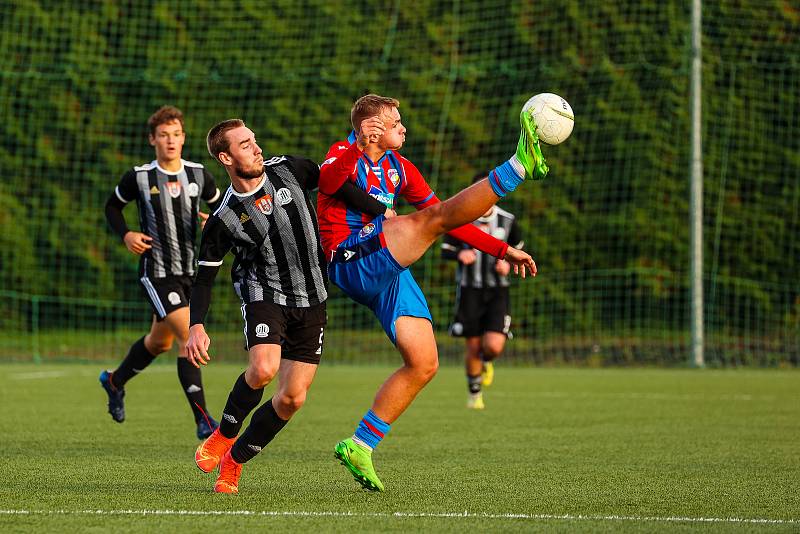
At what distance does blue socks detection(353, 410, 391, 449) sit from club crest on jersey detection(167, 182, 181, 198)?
2947 millimetres

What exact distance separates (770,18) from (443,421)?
10606mm

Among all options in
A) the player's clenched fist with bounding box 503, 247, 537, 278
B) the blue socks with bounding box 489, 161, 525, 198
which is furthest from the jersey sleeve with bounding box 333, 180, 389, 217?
the blue socks with bounding box 489, 161, 525, 198

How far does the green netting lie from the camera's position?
1766 centimetres

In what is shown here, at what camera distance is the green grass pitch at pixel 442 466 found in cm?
501

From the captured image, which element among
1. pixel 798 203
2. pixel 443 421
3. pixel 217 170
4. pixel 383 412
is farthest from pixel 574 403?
pixel 217 170

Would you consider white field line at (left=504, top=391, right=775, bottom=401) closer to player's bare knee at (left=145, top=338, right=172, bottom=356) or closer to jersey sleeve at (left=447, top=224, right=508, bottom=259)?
player's bare knee at (left=145, top=338, right=172, bottom=356)

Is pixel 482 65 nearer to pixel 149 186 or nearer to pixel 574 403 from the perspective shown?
pixel 574 403

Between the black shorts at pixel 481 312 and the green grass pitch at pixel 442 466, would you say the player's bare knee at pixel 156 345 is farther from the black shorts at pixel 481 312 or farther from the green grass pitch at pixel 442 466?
the black shorts at pixel 481 312

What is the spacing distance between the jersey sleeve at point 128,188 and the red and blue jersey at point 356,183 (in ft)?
8.06

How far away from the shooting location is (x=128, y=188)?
838 cm

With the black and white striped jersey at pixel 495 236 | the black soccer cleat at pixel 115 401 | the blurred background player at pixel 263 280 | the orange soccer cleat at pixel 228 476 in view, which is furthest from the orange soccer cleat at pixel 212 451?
the black and white striped jersey at pixel 495 236

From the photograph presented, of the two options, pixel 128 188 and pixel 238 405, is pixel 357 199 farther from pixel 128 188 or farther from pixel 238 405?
pixel 128 188

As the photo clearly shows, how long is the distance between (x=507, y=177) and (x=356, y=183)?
0.92 m

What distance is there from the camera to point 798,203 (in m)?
17.8
